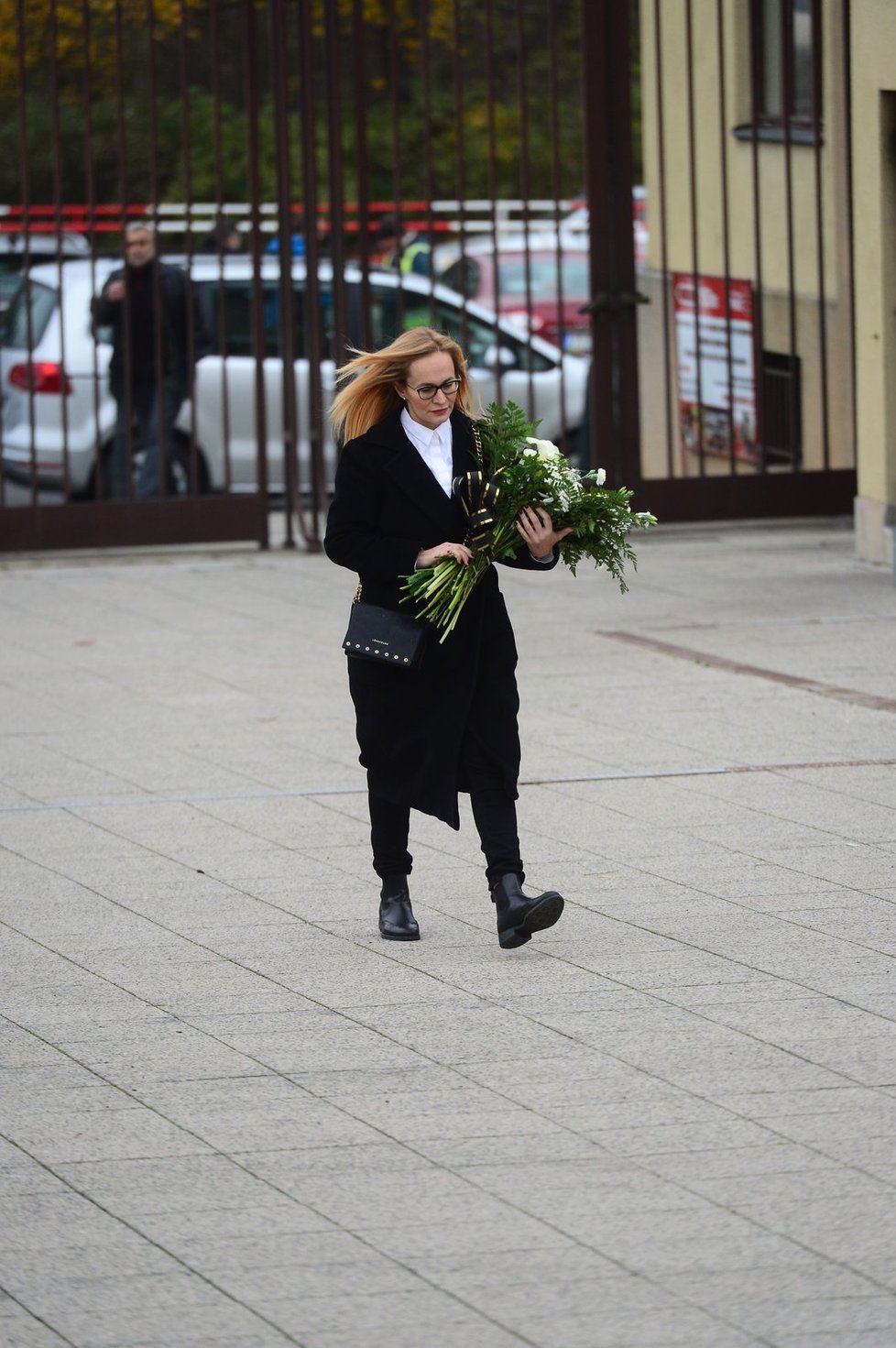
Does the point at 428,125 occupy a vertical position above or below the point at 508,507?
above

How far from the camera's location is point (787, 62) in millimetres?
13516

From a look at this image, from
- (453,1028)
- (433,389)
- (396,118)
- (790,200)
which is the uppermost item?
(396,118)

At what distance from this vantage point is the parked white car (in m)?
13.8

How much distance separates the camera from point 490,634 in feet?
19.8

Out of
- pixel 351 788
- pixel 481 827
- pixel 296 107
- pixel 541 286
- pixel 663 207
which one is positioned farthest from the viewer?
pixel 296 107

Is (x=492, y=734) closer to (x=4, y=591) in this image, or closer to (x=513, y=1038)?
(x=513, y=1038)

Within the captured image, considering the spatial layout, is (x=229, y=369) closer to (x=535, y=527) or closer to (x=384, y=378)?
(x=384, y=378)

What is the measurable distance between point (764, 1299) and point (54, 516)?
10076mm

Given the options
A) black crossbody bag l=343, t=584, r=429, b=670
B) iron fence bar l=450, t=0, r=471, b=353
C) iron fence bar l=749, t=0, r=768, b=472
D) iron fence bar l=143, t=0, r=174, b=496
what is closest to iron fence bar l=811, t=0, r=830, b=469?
iron fence bar l=749, t=0, r=768, b=472

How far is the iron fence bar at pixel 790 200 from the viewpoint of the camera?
1325 cm

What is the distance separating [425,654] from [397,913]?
698 mm

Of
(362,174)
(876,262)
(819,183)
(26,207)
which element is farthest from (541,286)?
(876,262)

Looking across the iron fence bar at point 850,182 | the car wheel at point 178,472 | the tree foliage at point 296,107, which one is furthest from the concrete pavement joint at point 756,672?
the tree foliage at point 296,107

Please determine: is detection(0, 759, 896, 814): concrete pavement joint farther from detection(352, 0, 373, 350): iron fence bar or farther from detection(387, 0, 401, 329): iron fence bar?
detection(352, 0, 373, 350): iron fence bar
